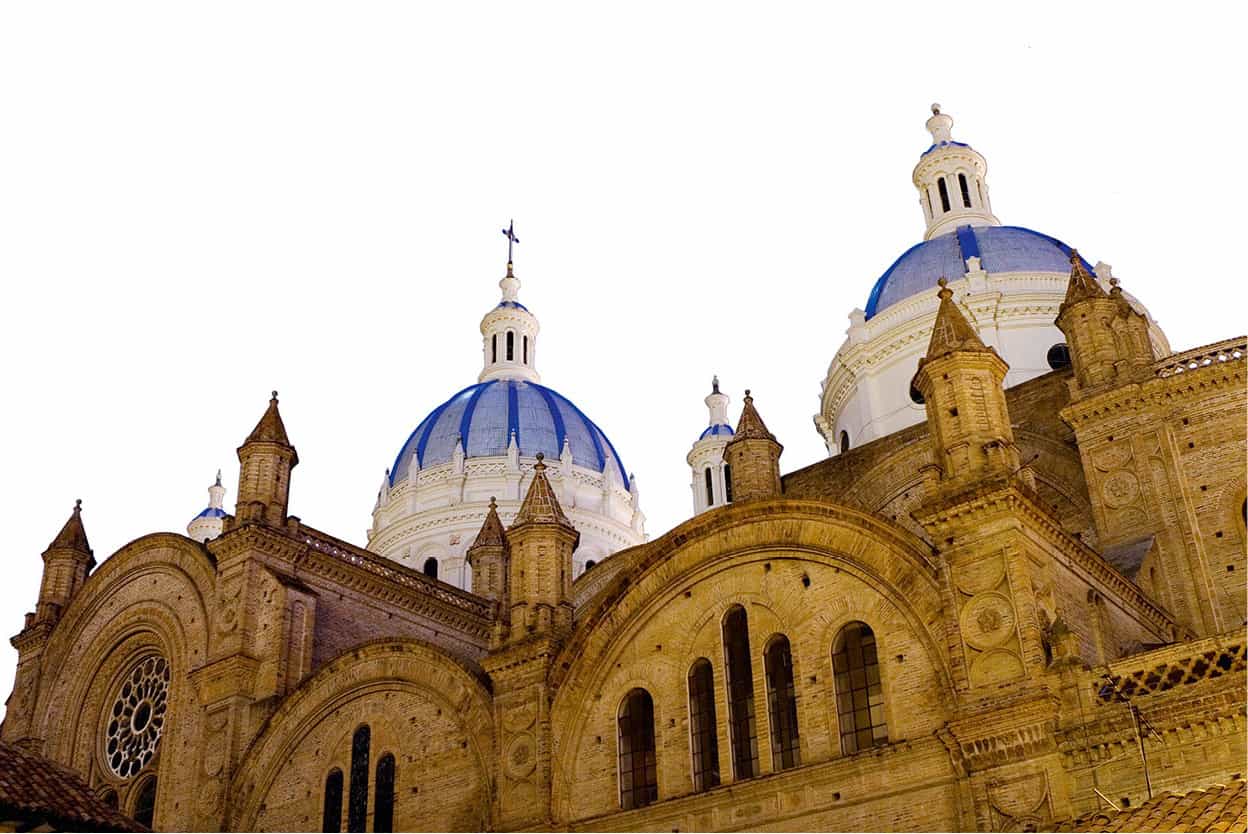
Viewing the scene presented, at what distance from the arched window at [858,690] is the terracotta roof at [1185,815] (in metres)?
4.61

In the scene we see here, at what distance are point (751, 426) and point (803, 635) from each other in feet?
37.1

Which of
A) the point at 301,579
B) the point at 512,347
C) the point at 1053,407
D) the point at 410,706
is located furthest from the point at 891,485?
the point at 512,347

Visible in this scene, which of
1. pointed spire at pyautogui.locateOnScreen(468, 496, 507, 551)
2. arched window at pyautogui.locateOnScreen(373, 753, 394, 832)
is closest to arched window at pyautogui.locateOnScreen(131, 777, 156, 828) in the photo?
arched window at pyautogui.locateOnScreen(373, 753, 394, 832)

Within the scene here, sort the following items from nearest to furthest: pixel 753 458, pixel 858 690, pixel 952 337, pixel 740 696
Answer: pixel 858 690 → pixel 952 337 → pixel 740 696 → pixel 753 458

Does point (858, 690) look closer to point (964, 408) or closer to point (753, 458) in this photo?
point (964, 408)

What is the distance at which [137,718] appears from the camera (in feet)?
121

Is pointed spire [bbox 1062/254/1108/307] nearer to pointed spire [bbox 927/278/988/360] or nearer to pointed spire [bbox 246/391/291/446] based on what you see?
pointed spire [bbox 927/278/988/360]

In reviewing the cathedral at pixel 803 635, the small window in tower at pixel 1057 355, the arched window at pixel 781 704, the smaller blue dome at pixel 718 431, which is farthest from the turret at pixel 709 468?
the arched window at pixel 781 704

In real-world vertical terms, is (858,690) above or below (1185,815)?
above

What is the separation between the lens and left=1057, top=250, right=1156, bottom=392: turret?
30094mm

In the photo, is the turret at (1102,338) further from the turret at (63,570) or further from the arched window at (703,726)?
the turret at (63,570)

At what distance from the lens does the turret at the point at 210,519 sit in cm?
6744

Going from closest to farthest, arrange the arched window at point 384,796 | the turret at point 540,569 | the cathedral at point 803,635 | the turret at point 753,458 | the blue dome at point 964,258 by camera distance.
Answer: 1. the cathedral at point 803,635
2. the turret at point 540,569
3. the arched window at point 384,796
4. the turret at point 753,458
5. the blue dome at point 964,258

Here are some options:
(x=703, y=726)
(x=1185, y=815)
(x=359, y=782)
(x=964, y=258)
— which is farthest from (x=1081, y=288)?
(x=359, y=782)
